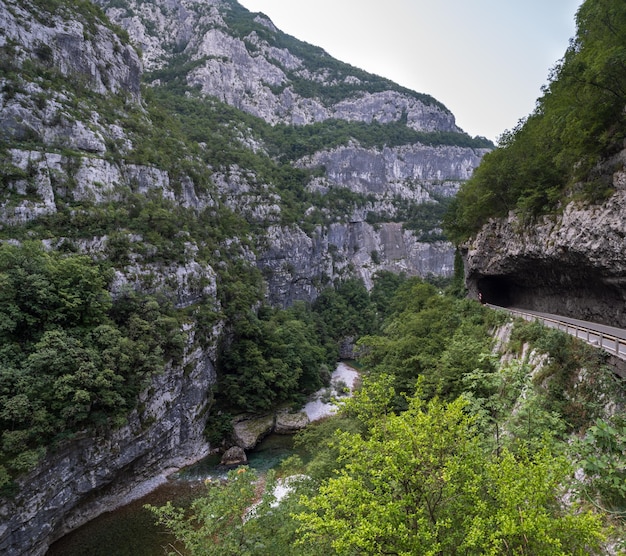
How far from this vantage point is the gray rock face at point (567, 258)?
40.0 ft

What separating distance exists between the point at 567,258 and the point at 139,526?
26921mm

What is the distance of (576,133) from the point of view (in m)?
13.2

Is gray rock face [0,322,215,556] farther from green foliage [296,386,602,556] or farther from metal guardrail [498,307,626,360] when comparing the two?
metal guardrail [498,307,626,360]

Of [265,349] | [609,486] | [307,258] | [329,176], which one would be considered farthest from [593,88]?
A: [329,176]

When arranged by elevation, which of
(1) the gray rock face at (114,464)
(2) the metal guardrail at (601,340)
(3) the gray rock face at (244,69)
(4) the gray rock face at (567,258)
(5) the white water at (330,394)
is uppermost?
(3) the gray rock face at (244,69)

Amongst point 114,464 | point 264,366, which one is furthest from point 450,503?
point 264,366

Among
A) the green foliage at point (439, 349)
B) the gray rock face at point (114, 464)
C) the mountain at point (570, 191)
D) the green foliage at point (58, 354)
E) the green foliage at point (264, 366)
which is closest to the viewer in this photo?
the mountain at point (570, 191)

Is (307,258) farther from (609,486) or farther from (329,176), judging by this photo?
(609,486)

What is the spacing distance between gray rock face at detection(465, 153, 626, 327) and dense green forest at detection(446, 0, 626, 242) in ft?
2.78

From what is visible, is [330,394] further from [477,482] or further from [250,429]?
[477,482]

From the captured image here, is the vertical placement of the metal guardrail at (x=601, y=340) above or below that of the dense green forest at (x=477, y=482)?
above

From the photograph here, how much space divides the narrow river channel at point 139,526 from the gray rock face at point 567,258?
Result: 1467 centimetres

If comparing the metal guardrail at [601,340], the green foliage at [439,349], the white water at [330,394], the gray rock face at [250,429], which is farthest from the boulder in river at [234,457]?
the metal guardrail at [601,340]

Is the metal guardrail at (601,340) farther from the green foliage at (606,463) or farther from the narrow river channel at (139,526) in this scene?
the narrow river channel at (139,526)
